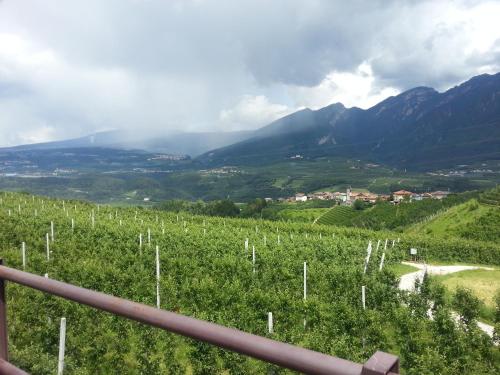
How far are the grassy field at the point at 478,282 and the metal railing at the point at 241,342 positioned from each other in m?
18.4

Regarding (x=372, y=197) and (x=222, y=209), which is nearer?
(x=222, y=209)

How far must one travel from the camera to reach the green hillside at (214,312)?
8547 mm

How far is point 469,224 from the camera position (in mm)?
51844

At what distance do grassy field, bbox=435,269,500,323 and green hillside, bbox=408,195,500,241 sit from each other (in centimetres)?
2370

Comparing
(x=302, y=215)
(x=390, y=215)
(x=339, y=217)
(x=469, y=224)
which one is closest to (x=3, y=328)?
(x=469, y=224)

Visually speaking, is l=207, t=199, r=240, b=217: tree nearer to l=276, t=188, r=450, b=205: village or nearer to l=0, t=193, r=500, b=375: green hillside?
l=276, t=188, r=450, b=205: village

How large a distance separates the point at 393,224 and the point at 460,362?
61034 millimetres

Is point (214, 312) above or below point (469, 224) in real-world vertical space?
above

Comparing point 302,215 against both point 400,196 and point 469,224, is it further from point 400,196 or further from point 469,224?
point 400,196

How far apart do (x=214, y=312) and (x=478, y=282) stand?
1715 centimetres

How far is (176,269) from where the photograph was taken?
54.1ft

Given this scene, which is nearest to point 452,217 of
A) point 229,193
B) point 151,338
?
point 151,338

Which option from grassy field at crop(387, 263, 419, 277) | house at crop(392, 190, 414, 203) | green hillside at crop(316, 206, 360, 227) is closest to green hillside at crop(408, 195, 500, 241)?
green hillside at crop(316, 206, 360, 227)

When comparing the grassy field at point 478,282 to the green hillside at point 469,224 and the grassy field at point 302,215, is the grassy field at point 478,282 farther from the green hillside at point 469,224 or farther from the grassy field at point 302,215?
the grassy field at point 302,215
